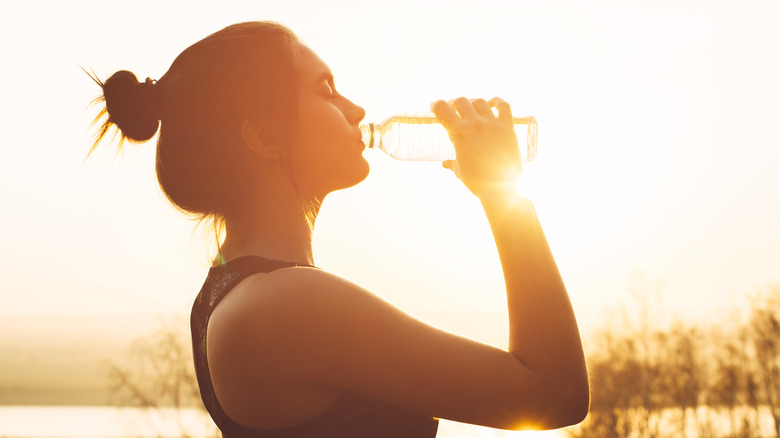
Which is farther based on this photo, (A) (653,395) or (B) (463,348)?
(A) (653,395)

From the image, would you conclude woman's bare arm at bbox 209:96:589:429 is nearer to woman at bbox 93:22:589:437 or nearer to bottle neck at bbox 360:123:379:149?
woman at bbox 93:22:589:437

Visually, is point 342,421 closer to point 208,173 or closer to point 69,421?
point 208,173

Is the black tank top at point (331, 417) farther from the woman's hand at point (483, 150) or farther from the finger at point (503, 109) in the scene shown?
the finger at point (503, 109)

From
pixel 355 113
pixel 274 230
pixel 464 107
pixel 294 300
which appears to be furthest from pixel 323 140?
pixel 294 300

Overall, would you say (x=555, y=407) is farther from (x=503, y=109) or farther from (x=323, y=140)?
(x=323, y=140)

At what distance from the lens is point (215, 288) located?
58.7 inches

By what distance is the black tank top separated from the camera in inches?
52.0

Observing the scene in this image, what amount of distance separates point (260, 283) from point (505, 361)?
1.51 feet

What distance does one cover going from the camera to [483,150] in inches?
54.3

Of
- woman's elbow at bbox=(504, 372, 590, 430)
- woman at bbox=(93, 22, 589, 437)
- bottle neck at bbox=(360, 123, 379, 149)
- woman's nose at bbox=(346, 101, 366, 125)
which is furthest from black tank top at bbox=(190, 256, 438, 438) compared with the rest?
bottle neck at bbox=(360, 123, 379, 149)

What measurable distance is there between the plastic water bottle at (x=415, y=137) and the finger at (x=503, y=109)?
1167mm

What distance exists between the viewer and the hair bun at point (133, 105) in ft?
5.72

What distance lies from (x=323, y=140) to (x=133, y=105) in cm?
50

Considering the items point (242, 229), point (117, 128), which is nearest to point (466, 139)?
point (242, 229)
